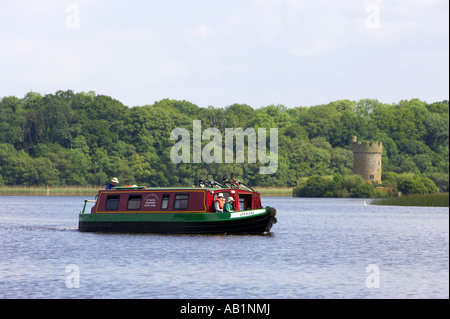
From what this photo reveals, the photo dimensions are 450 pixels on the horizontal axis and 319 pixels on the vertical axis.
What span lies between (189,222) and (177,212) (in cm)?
76

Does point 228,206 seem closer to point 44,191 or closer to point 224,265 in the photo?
point 224,265

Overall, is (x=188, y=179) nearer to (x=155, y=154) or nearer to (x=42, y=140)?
(x=155, y=154)

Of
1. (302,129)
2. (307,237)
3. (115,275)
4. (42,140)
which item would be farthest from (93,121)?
(115,275)

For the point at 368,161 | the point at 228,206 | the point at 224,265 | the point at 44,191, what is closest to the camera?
the point at 224,265

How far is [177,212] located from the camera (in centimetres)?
3650

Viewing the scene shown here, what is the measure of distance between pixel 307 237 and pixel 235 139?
94.4m

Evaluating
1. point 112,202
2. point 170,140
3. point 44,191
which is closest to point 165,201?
point 112,202

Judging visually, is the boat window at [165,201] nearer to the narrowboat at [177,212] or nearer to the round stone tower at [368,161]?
the narrowboat at [177,212]

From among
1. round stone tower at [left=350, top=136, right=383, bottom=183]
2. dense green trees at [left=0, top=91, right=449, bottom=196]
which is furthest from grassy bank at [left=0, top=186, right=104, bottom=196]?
round stone tower at [left=350, top=136, right=383, bottom=183]

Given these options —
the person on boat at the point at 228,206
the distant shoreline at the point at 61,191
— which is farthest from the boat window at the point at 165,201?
the distant shoreline at the point at 61,191

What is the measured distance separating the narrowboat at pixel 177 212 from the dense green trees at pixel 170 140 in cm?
7409

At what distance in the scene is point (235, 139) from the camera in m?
134

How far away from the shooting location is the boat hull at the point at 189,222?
3578cm

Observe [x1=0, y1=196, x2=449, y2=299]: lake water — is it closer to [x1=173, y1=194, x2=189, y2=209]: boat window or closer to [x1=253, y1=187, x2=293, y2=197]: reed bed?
[x1=173, y1=194, x2=189, y2=209]: boat window
